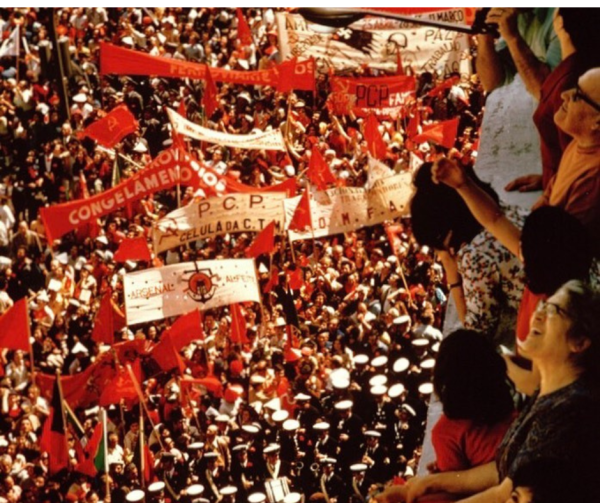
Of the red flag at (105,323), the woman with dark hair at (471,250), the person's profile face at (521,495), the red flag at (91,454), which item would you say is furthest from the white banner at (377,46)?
the person's profile face at (521,495)

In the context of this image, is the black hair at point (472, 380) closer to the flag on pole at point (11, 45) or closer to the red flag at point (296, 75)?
the red flag at point (296, 75)

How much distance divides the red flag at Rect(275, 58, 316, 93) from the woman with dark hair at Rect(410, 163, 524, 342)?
8.32 meters

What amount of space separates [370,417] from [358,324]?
153 cm

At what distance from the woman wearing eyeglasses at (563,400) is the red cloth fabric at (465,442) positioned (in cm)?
16

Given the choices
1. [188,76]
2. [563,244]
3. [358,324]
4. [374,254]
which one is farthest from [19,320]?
[563,244]

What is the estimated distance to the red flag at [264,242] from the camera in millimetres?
9508

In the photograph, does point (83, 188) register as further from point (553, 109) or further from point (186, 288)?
point (553, 109)

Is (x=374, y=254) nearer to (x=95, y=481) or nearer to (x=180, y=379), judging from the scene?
(x=180, y=379)

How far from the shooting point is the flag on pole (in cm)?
1178

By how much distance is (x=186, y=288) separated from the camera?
8.65 meters

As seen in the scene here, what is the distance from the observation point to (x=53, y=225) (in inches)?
355

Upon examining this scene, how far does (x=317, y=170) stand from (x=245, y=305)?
159 cm

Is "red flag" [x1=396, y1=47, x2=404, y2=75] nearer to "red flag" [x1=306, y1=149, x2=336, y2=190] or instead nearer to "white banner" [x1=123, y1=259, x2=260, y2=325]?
"red flag" [x1=306, y1=149, x2=336, y2=190]

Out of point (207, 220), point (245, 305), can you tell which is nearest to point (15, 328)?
point (207, 220)
